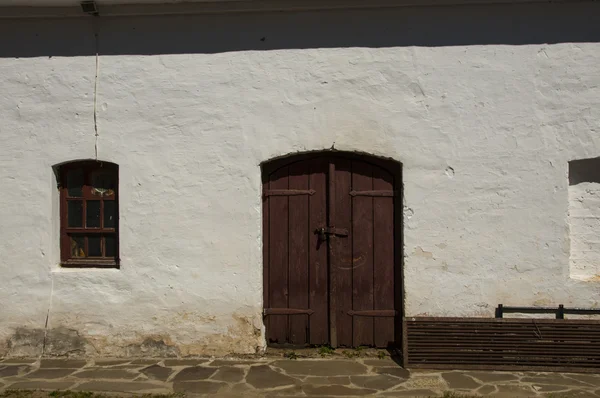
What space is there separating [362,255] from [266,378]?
60.9 inches

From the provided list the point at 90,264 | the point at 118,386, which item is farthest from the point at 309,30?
the point at 118,386

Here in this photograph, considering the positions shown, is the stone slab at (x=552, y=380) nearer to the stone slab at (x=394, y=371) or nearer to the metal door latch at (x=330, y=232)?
the stone slab at (x=394, y=371)

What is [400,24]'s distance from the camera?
5.39m

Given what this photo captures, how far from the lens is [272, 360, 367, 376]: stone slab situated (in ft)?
16.2

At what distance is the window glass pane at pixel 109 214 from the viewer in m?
5.72

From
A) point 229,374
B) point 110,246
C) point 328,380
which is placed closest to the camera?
point 328,380

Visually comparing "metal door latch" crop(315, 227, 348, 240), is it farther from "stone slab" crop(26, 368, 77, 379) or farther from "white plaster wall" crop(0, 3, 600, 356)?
"stone slab" crop(26, 368, 77, 379)

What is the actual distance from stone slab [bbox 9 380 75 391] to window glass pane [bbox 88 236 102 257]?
4.55 ft

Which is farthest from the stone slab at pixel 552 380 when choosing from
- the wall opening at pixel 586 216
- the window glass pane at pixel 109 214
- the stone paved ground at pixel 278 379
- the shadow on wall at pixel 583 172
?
the window glass pane at pixel 109 214

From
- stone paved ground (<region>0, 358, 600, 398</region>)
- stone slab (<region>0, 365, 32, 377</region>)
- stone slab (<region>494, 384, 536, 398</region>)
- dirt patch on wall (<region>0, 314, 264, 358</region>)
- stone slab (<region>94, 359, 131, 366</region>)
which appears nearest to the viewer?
stone slab (<region>494, 384, 536, 398</region>)

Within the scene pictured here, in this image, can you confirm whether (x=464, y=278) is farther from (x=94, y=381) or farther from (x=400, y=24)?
(x=94, y=381)

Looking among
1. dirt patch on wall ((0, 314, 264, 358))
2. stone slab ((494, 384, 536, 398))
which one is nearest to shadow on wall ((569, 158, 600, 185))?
stone slab ((494, 384, 536, 398))

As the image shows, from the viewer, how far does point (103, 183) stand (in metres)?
5.75

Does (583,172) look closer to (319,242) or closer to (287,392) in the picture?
(319,242)
